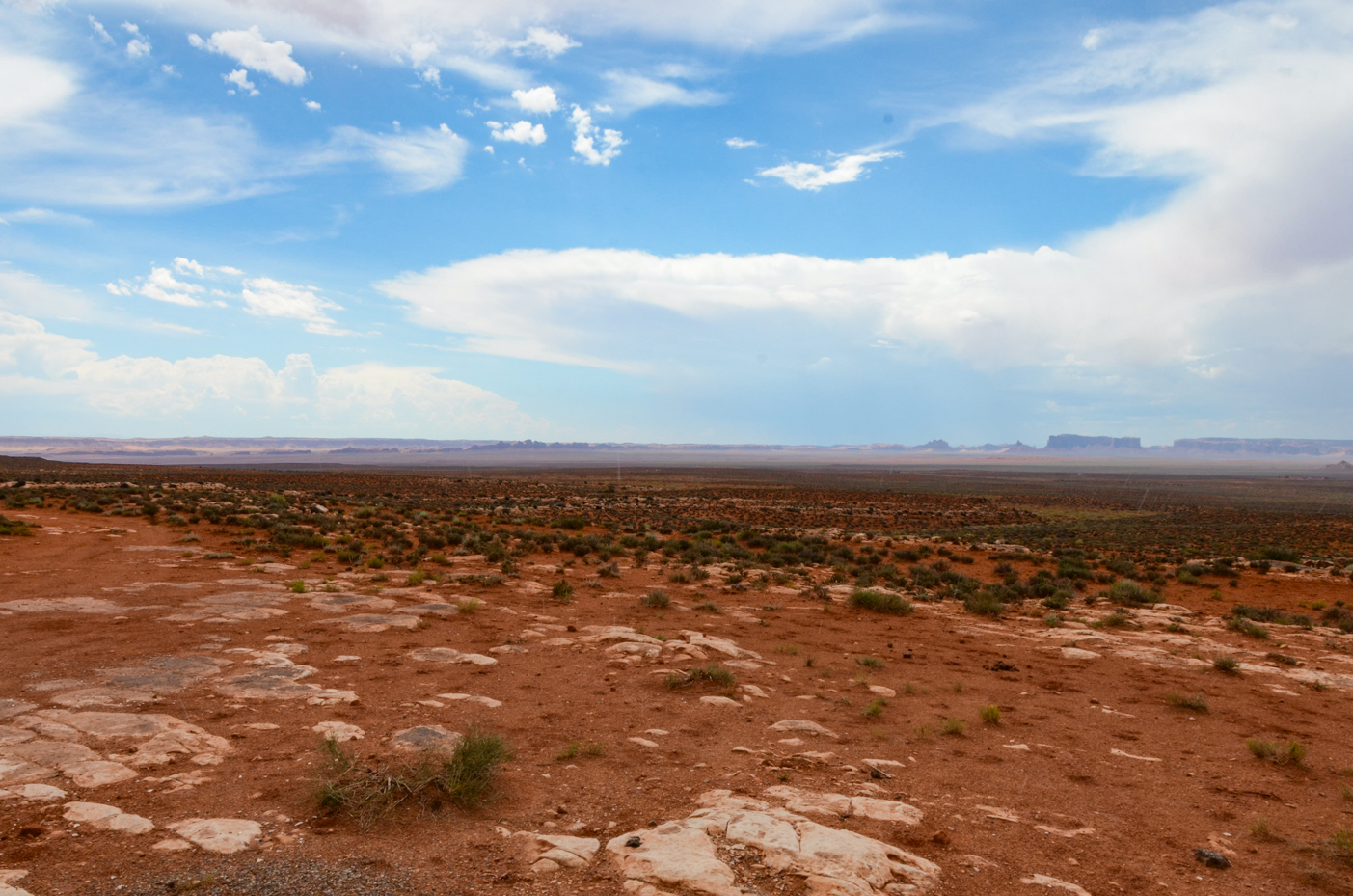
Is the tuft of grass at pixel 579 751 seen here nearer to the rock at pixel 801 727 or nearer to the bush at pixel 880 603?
the rock at pixel 801 727

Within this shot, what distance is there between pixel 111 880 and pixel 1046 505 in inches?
2726

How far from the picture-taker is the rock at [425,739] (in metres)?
6.46

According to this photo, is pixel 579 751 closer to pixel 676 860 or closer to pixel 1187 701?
pixel 676 860

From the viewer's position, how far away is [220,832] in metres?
4.75

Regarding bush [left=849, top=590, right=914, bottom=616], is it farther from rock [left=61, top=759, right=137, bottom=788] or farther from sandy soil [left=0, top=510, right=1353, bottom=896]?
rock [left=61, top=759, right=137, bottom=788]

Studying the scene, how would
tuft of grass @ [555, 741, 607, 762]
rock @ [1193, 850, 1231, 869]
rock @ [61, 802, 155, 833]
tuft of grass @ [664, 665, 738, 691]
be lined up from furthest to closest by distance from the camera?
tuft of grass @ [664, 665, 738, 691] < tuft of grass @ [555, 741, 607, 762] < rock @ [1193, 850, 1231, 869] < rock @ [61, 802, 155, 833]

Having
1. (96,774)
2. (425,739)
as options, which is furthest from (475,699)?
(96,774)

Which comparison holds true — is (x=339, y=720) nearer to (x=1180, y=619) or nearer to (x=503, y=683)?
(x=503, y=683)

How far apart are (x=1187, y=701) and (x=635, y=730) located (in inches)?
326

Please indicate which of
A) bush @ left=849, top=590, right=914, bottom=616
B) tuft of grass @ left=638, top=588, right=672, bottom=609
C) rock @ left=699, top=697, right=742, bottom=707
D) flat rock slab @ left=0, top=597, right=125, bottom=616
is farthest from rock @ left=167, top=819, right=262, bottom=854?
bush @ left=849, top=590, right=914, bottom=616

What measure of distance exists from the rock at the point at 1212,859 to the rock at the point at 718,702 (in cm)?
495

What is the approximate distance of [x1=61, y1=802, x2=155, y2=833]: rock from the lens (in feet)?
15.4

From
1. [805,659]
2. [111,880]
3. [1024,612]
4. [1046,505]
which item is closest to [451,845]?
[111,880]

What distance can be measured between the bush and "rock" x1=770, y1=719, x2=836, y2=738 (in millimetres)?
8573
